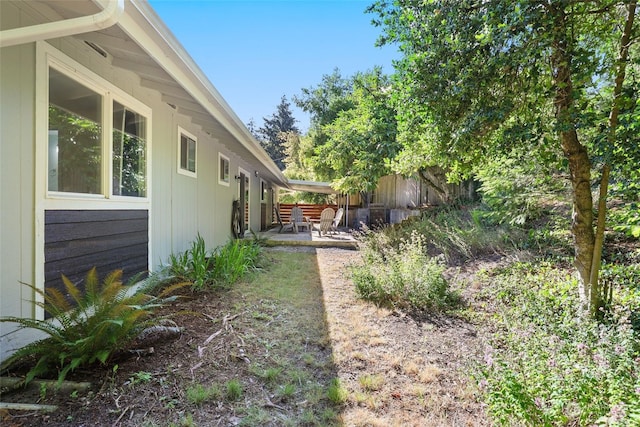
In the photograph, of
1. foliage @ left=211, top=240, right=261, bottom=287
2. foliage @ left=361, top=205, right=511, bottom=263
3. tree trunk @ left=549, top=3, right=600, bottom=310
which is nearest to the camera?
tree trunk @ left=549, top=3, right=600, bottom=310

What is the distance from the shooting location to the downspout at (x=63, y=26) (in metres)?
1.77

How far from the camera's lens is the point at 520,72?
2955 mm

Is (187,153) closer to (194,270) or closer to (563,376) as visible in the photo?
(194,270)

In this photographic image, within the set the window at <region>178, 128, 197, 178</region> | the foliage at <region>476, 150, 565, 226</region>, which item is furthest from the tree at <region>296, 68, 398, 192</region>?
the window at <region>178, 128, 197, 178</region>

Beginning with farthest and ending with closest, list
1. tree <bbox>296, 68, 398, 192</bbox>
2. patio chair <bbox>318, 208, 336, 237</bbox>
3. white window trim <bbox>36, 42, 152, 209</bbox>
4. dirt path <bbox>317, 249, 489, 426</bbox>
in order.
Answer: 1. patio chair <bbox>318, 208, 336, 237</bbox>
2. tree <bbox>296, 68, 398, 192</bbox>
3. white window trim <bbox>36, 42, 152, 209</bbox>
4. dirt path <bbox>317, 249, 489, 426</bbox>

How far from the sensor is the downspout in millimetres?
1766

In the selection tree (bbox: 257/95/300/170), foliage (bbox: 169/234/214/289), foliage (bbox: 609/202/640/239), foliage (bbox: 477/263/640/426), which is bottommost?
foliage (bbox: 477/263/640/426)

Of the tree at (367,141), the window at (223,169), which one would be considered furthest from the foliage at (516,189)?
the window at (223,169)

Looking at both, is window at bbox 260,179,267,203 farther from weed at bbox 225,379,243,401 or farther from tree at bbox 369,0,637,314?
weed at bbox 225,379,243,401

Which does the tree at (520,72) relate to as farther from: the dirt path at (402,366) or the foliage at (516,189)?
the dirt path at (402,366)

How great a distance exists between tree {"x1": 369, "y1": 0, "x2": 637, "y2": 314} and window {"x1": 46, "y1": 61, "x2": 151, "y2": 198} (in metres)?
3.06

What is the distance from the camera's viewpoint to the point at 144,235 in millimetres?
3920

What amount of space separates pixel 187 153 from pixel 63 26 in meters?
3.64

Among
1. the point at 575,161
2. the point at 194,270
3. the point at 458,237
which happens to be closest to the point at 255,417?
the point at 194,270
